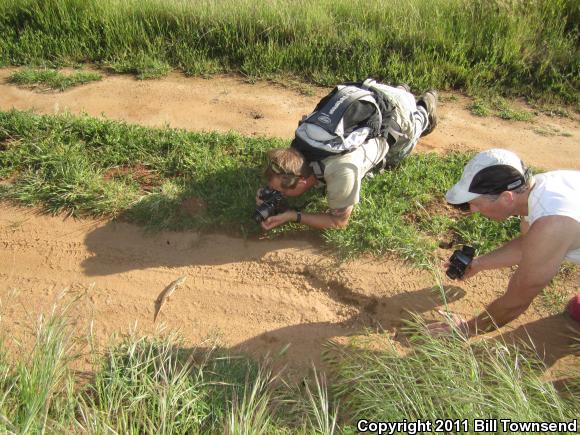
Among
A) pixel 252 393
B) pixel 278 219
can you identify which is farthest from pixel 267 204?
pixel 252 393

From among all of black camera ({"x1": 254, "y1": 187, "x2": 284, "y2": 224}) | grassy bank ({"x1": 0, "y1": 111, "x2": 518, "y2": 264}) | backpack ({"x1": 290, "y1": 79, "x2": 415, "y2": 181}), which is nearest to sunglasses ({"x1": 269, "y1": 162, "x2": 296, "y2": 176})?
backpack ({"x1": 290, "y1": 79, "x2": 415, "y2": 181})

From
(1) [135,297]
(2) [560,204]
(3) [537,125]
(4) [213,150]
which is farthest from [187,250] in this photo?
(3) [537,125]

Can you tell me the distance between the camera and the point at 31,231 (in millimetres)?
4172

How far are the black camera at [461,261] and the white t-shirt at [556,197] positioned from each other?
541 mm

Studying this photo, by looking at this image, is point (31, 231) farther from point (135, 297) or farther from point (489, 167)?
point (489, 167)

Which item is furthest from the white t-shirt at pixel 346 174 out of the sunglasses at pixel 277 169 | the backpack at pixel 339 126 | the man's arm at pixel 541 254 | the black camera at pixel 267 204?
the man's arm at pixel 541 254

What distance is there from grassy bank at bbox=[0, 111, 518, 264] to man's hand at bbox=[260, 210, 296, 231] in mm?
138

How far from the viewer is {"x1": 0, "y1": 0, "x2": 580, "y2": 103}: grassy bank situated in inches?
218

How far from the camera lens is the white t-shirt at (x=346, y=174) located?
3555 mm

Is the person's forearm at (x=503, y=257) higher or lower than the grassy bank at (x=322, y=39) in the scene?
lower

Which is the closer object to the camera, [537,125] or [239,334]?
[239,334]

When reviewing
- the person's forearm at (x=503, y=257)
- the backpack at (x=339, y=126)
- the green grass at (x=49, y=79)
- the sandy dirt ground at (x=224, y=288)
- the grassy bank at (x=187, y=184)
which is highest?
the backpack at (x=339, y=126)

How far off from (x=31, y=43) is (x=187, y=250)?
4203 mm

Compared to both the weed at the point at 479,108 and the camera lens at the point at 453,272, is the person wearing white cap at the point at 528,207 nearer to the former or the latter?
the camera lens at the point at 453,272
